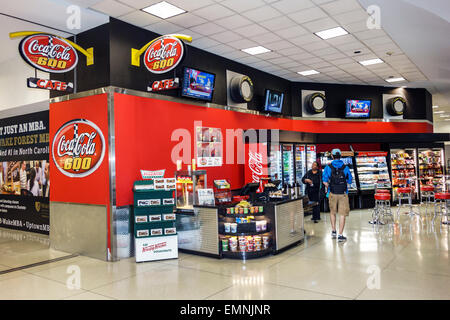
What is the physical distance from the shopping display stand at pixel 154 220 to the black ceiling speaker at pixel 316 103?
648 centimetres

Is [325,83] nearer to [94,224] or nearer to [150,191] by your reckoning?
[150,191]

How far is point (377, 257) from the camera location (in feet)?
17.6

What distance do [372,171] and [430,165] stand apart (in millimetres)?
2827

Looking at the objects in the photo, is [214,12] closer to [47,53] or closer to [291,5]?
[291,5]

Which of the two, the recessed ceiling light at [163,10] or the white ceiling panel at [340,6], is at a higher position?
the white ceiling panel at [340,6]

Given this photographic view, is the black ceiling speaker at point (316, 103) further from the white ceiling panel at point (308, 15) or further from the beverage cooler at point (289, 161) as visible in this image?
the white ceiling panel at point (308, 15)

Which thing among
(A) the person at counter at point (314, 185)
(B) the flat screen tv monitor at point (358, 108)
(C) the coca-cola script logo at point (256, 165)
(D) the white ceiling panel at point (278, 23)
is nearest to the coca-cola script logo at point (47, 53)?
(D) the white ceiling panel at point (278, 23)

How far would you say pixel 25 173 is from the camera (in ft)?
26.5

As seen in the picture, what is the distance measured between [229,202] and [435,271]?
3.31 meters

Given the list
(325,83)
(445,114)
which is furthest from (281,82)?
(445,114)

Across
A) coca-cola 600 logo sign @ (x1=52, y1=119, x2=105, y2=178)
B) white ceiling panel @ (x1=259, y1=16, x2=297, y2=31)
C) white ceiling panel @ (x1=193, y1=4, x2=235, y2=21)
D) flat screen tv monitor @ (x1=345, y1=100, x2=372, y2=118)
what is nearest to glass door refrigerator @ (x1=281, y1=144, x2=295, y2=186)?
flat screen tv monitor @ (x1=345, y1=100, x2=372, y2=118)

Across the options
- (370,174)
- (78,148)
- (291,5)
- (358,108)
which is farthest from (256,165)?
(358,108)

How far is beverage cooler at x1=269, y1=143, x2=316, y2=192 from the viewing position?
858 centimetres

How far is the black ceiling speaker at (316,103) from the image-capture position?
35.4 ft
